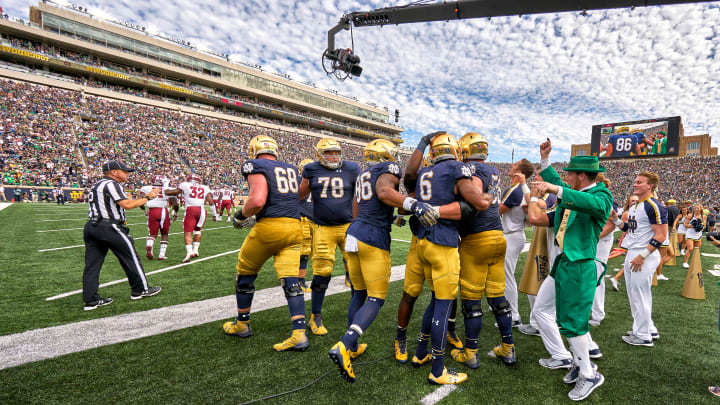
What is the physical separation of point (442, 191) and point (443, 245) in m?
0.51

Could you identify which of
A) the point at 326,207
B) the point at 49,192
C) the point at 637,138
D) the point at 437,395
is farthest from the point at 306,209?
the point at 637,138

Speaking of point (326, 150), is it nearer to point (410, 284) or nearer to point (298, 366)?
point (410, 284)

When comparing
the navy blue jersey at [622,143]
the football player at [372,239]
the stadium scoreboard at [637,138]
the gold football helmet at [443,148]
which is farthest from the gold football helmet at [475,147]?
the navy blue jersey at [622,143]

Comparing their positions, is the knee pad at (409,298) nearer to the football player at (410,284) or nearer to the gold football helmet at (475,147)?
the football player at (410,284)

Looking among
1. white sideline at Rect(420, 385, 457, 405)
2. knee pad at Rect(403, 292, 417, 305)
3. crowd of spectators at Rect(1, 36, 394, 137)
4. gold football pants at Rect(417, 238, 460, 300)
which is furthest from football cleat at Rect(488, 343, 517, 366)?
crowd of spectators at Rect(1, 36, 394, 137)

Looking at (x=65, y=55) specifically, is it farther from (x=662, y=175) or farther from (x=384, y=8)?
(x=662, y=175)

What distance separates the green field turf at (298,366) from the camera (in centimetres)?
272

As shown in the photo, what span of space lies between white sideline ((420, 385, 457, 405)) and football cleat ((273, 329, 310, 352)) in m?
1.43

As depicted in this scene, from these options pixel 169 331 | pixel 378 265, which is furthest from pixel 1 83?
pixel 378 265

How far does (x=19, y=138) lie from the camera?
24562 millimetres

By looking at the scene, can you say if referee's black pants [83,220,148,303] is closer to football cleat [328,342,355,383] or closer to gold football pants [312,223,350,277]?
gold football pants [312,223,350,277]

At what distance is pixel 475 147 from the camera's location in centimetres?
368

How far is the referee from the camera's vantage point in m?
4.55

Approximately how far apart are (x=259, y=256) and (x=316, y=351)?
1239mm
